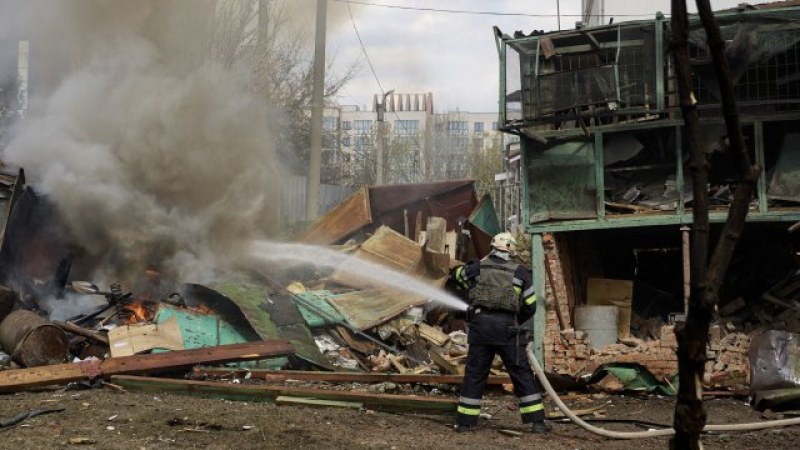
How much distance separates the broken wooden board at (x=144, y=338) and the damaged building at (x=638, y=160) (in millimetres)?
4653

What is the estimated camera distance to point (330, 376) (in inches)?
356

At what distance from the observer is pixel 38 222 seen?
38.8 feet

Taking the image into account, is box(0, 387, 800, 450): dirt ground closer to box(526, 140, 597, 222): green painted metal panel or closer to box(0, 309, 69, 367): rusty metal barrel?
box(0, 309, 69, 367): rusty metal barrel

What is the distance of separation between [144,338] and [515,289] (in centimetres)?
484

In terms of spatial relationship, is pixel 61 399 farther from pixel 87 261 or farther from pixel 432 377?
pixel 87 261

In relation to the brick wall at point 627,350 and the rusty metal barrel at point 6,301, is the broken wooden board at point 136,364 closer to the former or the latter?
the rusty metal barrel at point 6,301

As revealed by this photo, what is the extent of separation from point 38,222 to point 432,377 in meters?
6.91

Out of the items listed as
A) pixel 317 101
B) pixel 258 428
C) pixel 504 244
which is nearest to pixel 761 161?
pixel 504 244

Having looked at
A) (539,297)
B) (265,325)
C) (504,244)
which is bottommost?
(265,325)

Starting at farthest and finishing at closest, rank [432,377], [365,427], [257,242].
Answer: [257,242], [432,377], [365,427]

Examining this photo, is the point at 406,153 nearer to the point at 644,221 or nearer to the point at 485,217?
the point at 485,217

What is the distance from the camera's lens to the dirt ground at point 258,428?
5897mm

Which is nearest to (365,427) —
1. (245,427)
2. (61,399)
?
(245,427)

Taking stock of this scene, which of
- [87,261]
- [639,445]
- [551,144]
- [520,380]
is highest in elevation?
[551,144]
